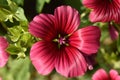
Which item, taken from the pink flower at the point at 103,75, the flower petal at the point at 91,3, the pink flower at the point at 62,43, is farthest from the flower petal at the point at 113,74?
the flower petal at the point at 91,3

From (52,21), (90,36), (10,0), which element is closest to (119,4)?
(90,36)

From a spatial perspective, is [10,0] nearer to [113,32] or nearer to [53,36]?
[53,36]

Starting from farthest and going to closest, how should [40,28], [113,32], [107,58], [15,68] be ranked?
1. [107,58]
2. [15,68]
3. [113,32]
4. [40,28]

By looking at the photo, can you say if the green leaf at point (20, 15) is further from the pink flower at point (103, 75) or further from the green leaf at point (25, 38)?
the pink flower at point (103, 75)

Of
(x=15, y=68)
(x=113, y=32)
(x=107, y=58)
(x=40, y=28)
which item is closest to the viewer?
(x=40, y=28)

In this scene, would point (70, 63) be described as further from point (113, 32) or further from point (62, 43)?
point (113, 32)
